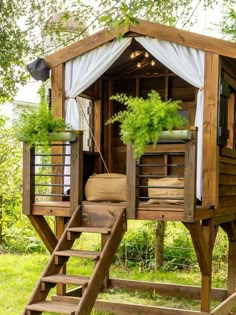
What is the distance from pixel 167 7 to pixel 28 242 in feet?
19.1

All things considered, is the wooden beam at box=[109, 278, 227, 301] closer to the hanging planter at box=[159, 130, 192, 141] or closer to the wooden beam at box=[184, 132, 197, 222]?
the wooden beam at box=[184, 132, 197, 222]

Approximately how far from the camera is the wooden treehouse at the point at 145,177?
5.02m

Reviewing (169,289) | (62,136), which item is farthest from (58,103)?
(169,289)

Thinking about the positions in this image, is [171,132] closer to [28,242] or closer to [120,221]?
[120,221]

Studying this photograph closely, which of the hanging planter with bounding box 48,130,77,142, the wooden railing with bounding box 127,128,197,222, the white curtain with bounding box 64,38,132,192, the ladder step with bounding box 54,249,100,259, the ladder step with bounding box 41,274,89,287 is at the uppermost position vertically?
the white curtain with bounding box 64,38,132,192

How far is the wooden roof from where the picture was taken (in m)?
5.50

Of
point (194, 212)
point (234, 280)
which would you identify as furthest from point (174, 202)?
point (234, 280)

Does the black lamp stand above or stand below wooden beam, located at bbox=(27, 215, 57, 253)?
above

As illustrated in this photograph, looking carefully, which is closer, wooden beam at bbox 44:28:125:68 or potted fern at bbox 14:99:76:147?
potted fern at bbox 14:99:76:147

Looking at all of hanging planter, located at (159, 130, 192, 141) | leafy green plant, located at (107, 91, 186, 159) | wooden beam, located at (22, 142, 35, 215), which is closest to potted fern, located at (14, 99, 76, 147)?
wooden beam, located at (22, 142, 35, 215)

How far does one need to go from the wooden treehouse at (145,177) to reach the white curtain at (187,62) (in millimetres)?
12

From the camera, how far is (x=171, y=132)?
496 centimetres

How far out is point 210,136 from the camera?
219 inches

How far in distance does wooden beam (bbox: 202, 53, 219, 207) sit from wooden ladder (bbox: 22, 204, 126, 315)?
1.02m
